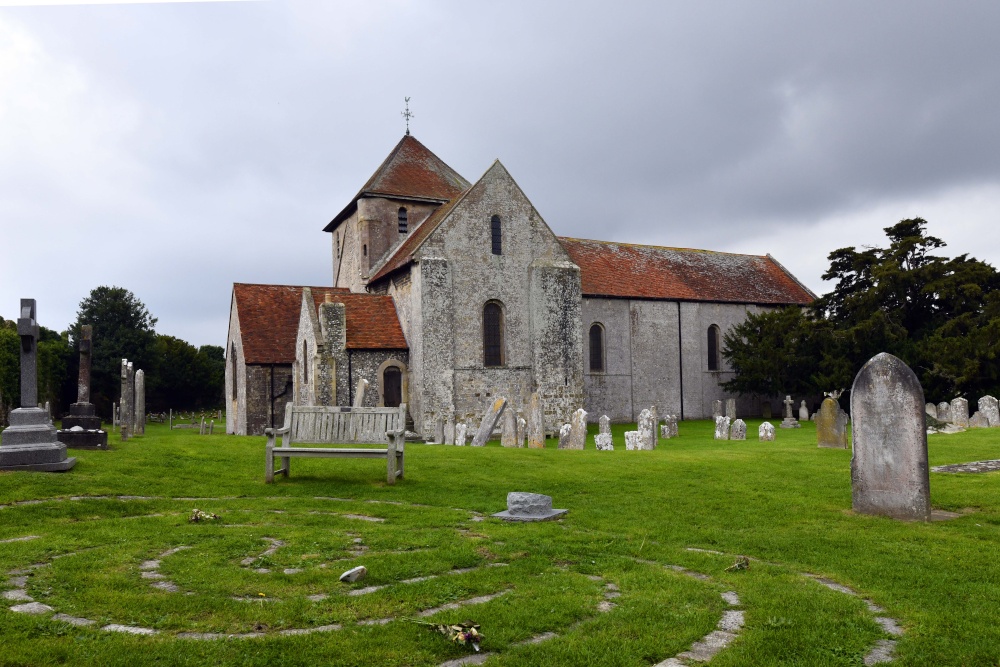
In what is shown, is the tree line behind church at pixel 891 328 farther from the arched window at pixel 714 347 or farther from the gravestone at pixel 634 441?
the gravestone at pixel 634 441

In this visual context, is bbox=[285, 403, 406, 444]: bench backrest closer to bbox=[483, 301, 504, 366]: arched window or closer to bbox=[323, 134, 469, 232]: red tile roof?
bbox=[483, 301, 504, 366]: arched window

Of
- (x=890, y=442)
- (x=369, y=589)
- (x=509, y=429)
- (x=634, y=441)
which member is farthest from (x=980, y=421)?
(x=369, y=589)

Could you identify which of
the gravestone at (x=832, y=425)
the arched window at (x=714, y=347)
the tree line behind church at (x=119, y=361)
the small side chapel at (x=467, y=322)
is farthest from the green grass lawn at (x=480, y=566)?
the tree line behind church at (x=119, y=361)

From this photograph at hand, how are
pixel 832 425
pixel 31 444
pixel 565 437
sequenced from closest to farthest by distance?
pixel 31 444, pixel 832 425, pixel 565 437

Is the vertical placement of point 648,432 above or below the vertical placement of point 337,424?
below

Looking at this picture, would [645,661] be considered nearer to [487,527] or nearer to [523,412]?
[487,527]

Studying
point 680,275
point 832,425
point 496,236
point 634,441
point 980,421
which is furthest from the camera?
point 680,275

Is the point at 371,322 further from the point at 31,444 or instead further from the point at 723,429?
the point at 31,444

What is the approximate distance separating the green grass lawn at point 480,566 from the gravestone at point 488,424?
8653mm

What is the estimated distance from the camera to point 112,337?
58406 millimetres

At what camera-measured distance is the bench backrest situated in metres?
12.5

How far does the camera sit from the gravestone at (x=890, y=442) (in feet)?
30.6

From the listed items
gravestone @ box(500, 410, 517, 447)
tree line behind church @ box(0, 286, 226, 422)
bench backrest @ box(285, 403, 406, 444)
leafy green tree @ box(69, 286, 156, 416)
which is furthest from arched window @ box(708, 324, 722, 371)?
leafy green tree @ box(69, 286, 156, 416)

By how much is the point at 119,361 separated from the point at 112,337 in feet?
9.91
